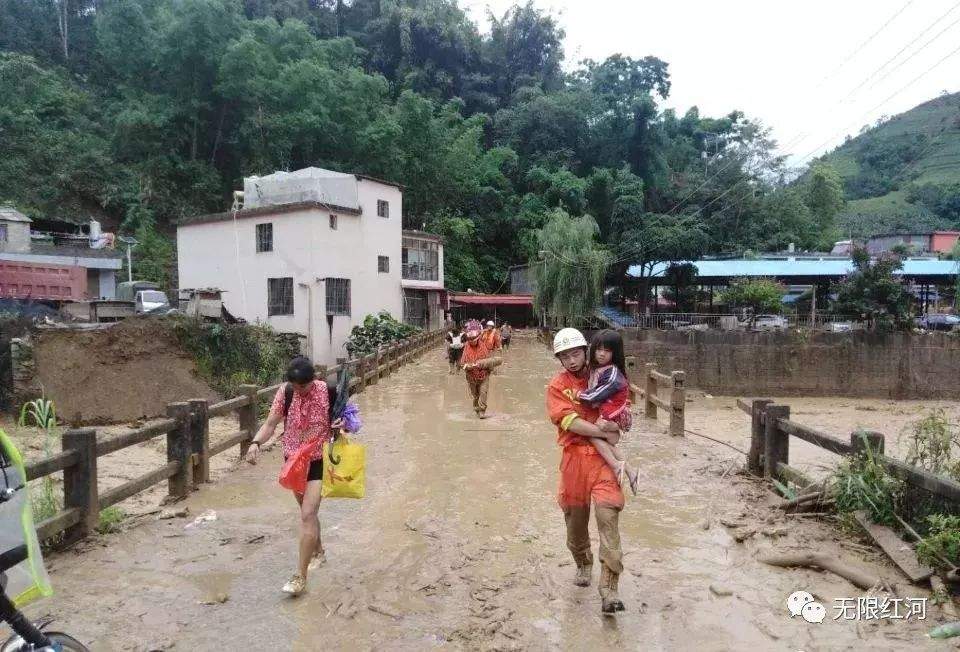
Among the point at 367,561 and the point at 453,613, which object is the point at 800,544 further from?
the point at 367,561

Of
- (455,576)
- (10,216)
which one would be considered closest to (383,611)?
(455,576)

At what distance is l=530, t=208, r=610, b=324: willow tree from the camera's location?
Result: 1276 inches

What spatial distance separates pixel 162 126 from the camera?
1335 inches

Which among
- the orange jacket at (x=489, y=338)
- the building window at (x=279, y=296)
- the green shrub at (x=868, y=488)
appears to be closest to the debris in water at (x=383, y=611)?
the green shrub at (x=868, y=488)

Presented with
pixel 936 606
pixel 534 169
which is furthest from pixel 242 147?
pixel 936 606

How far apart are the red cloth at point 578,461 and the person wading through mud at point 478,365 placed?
6646 mm

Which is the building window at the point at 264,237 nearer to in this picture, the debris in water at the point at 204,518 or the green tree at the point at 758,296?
the green tree at the point at 758,296

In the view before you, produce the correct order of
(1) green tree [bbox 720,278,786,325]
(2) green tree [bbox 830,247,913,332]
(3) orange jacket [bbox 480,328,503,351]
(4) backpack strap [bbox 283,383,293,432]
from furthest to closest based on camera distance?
(1) green tree [bbox 720,278,786,325] → (2) green tree [bbox 830,247,913,332] → (3) orange jacket [bbox 480,328,503,351] → (4) backpack strap [bbox 283,383,293,432]

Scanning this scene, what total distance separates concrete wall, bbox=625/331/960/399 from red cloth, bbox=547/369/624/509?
891 inches

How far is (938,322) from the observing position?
1135 inches

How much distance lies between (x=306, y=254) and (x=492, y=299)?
18.2m

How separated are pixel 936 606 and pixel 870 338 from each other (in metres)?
25.7

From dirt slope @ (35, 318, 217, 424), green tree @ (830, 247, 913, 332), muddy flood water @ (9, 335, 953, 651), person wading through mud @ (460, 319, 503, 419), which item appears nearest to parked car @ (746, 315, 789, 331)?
green tree @ (830, 247, 913, 332)

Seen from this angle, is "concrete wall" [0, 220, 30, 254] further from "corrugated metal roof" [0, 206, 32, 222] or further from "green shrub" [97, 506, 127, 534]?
"green shrub" [97, 506, 127, 534]
